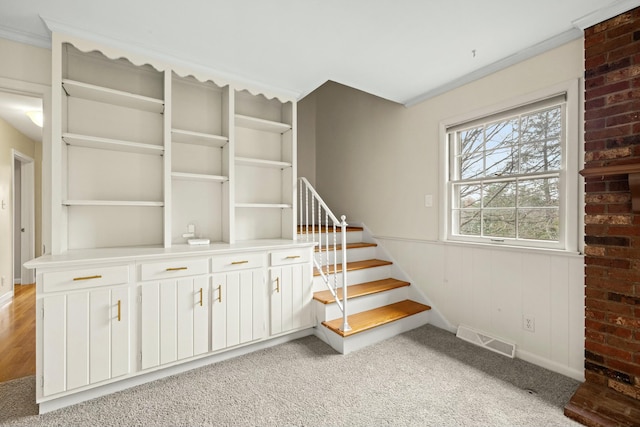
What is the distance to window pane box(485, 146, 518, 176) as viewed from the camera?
2.53 meters

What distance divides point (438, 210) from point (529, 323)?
1.21 m

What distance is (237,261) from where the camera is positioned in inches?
95.5

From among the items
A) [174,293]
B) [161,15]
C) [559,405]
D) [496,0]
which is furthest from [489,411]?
[161,15]

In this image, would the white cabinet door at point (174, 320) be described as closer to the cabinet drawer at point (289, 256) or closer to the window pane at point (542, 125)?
the cabinet drawer at point (289, 256)

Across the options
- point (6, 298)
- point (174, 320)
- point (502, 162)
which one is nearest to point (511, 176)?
point (502, 162)

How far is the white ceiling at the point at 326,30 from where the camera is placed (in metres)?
1.82

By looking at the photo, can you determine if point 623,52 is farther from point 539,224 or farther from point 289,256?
point 289,256

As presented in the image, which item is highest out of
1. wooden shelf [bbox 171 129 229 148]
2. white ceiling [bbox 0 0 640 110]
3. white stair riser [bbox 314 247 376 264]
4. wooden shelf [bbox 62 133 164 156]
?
white ceiling [bbox 0 0 640 110]

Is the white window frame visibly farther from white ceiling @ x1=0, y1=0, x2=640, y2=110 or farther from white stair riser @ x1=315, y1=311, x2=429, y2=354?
white stair riser @ x1=315, y1=311, x2=429, y2=354

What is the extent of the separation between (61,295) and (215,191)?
1.41 meters

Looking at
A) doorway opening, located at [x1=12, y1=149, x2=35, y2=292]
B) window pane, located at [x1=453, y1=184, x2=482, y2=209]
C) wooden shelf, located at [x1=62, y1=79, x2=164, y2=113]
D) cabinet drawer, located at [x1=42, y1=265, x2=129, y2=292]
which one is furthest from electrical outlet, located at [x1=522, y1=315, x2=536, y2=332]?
doorway opening, located at [x1=12, y1=149, x2=35, y2=292]

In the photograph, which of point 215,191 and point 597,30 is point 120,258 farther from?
→ point 597,30

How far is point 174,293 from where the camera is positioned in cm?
216

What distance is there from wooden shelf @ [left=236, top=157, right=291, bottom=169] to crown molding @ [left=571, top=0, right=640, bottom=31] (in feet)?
8.03
